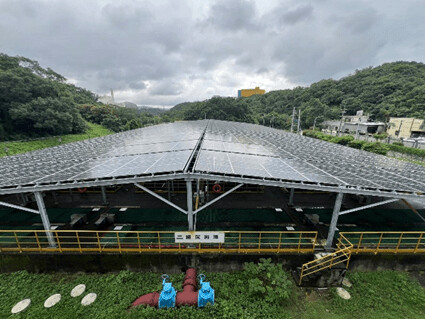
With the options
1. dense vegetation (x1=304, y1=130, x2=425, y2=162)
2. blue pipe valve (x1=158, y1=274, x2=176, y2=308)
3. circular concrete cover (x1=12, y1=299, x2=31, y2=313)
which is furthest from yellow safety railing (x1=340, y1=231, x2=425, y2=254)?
dense vegetation (x1=304, y1=130, x2=425, y2=162)

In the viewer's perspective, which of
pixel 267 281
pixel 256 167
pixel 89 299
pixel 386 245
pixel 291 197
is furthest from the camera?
pixel 291 197

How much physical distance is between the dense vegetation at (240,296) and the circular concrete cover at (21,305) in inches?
6.6

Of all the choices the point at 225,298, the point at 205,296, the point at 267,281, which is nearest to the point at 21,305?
the point at 205,296

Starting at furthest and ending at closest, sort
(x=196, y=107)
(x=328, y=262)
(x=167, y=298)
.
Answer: (x=196, y=107), (x=328, y=262), (x=167, y=298)

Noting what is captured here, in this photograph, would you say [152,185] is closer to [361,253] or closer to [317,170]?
[317,170]

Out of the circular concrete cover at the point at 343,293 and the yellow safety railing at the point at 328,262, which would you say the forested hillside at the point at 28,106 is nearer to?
the yellow safety railing at the point at 328,262

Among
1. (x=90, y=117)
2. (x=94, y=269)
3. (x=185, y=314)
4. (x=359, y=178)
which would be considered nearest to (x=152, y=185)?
(x=94, y=269)

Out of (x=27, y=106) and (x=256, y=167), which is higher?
(x=27, y=106)

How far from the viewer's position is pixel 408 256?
949cm

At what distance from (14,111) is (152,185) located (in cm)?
3843

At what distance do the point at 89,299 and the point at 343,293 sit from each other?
11.2 metres

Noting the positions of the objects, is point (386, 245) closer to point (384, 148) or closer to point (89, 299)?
point (89, 299)

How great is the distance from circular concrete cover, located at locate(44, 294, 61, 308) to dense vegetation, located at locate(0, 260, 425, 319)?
16cm

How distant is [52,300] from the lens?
805cm
